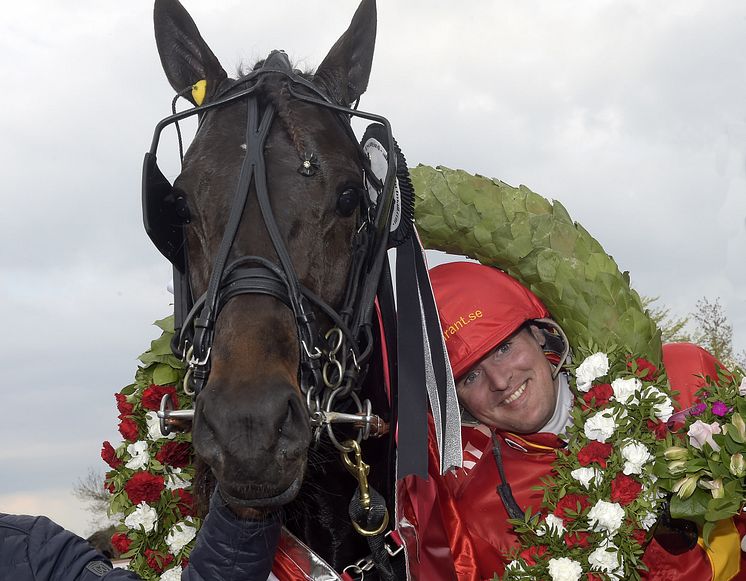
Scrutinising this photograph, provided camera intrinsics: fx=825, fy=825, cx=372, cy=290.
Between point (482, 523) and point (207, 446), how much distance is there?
6.65ft

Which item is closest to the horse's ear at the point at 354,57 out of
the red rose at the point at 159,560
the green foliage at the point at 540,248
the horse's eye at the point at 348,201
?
the horse's eye at the point at 348,201

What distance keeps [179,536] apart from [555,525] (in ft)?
5.65

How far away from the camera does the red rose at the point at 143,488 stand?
3.87 m

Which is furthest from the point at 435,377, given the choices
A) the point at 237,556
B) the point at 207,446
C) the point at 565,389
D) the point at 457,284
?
the point at 207,446

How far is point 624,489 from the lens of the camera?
3.42 meters

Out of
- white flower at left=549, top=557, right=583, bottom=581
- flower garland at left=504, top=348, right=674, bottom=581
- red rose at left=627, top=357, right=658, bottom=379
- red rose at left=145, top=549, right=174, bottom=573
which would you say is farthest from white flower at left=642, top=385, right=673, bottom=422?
Answer: red rose at left=145, top=549, right=174, bottom=573

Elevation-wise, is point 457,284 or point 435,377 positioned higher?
point 457,284

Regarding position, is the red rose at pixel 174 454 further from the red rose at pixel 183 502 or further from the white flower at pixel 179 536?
the white flower at pixel 179 536

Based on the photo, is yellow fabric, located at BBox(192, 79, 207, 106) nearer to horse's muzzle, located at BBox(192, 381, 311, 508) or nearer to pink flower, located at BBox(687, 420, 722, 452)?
horse's muzzle, located at BBox(192, 381, 311, 508)

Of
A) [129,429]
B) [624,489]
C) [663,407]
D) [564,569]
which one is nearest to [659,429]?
[663,407]

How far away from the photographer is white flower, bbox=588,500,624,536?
337cm

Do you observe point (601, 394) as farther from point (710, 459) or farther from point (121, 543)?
point (121, 543)

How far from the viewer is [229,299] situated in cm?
256

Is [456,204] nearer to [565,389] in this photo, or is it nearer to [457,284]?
[457,284]
